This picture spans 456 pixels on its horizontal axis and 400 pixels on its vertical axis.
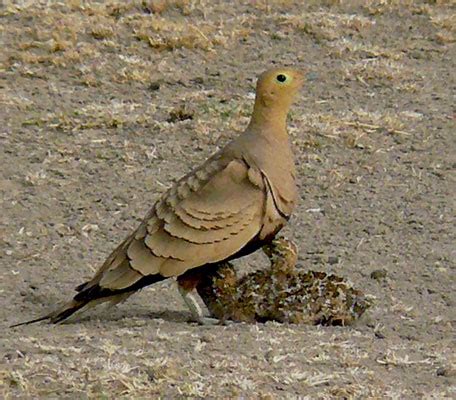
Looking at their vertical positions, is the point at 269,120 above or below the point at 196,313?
above

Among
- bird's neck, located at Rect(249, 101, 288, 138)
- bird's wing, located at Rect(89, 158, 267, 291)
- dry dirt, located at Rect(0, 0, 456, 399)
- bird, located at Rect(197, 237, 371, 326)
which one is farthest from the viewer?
bird's neck, located at Rect(249, 101, 288, 138)

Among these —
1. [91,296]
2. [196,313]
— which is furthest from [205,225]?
[91,296]

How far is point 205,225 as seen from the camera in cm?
628

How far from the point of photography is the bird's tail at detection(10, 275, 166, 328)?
20.6 ft

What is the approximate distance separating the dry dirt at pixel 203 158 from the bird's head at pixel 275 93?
110cm

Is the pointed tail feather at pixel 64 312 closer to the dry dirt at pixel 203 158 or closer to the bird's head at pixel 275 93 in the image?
the dry dirt at pixel 203 158

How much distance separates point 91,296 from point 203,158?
3596 millimetres

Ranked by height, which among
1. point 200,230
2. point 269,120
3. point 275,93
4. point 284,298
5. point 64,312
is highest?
point 275,93

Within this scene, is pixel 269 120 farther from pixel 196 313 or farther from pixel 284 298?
pixel 196 313

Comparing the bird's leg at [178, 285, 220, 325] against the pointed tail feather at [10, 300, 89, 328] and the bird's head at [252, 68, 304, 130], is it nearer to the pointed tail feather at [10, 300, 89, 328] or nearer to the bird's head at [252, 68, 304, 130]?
the pointed tail feather at [10, 300, 89, 328]

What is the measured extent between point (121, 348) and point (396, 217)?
3474 mm

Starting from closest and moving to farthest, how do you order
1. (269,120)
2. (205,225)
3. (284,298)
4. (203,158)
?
(205,225) → (284,298) → (269,120) → (203,158)

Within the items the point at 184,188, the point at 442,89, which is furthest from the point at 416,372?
the point at 442,89

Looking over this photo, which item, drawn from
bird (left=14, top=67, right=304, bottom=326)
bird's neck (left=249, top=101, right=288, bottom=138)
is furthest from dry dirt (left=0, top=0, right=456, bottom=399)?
bird's neck (left=249, top=101, right=288, bottom=138)
